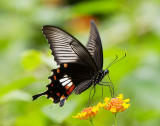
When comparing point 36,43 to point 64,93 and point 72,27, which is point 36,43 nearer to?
point 72,27

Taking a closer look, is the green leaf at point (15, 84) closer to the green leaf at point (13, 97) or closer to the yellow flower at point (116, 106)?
the green leaf at point (13, 97)

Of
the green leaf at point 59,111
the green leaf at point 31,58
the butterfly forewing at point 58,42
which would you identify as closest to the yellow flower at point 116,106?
the green leaf at point 59,111

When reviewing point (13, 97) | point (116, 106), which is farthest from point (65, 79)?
point (116, 106)

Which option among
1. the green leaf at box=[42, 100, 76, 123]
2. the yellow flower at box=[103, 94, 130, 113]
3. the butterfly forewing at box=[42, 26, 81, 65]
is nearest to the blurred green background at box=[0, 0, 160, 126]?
the green leaf at box=[42, 100, 76, 123]

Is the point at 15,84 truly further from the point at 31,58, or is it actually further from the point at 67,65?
the point at 67,65

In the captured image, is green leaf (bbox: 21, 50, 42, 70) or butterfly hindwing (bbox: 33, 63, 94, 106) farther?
green leaf (bbox: 21, 50, 42, 70)

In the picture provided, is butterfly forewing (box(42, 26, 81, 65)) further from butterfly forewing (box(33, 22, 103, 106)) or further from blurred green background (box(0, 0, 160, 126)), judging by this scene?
blurred green background (box(0, 0, 160, 126))
